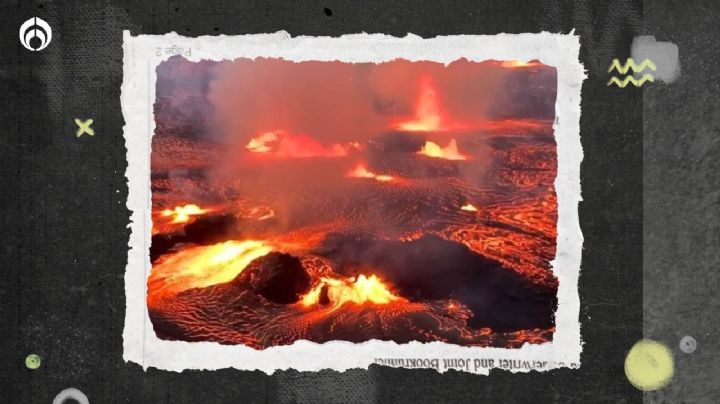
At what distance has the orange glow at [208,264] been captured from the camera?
1.46 metres

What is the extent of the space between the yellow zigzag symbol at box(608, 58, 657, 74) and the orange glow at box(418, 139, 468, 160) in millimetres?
462

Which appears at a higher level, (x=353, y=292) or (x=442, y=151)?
(x=442, y=151)

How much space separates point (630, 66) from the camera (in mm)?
1452

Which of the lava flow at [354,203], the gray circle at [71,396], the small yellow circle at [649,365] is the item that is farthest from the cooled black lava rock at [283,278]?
the small yellow circle at [649,365]

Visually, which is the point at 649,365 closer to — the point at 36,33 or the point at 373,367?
the point at 373,367

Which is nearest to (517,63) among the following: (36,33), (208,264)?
(208,264)

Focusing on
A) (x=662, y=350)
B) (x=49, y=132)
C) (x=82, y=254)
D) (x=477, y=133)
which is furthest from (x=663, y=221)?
(x=49, y=132)

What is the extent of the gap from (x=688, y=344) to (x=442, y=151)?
836 millimetres

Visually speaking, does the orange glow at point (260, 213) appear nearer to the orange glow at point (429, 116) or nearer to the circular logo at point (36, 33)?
the orange glow at point (429, 116)

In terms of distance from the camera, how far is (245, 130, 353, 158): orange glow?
1459mm

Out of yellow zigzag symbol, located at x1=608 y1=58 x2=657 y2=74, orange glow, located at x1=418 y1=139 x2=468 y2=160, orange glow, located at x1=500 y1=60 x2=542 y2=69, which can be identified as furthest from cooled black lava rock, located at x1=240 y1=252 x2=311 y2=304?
yellow zigzag symbol, located at x1=608 y1=58 x2=657 y2=74

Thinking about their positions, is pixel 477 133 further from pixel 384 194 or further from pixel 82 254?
pixel 82 254

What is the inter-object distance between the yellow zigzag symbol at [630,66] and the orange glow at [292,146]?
0.76m

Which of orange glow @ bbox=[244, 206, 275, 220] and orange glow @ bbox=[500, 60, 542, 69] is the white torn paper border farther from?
orange glow @ bbox=[244, 206, 275, 220]
